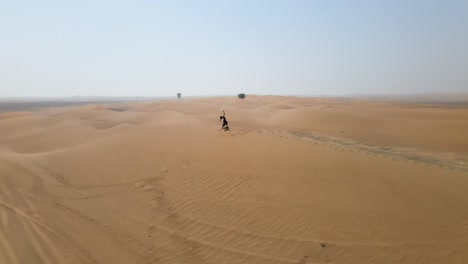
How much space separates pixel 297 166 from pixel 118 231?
17.6ft

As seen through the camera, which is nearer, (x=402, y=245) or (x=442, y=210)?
(x=402, y=245)

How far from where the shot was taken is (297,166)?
9.54 m

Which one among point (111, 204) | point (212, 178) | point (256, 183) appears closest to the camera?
point (111, 204)

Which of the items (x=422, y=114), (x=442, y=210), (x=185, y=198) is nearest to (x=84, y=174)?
(x=185, y=198)

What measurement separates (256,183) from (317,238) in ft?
9.63

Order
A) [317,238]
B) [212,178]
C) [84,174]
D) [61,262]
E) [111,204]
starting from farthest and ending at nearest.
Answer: [84,174]
[212,178]
[111,204]
[317,238]
[61,262]

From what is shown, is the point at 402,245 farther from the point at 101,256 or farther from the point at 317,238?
the point at 101,256

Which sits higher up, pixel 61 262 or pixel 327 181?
pixel 327 181

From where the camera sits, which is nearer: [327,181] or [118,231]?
[118,231]

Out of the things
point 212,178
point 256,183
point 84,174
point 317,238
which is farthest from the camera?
point 84,174

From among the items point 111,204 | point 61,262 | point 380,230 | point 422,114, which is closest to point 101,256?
point 61,262

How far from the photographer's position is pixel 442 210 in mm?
6625

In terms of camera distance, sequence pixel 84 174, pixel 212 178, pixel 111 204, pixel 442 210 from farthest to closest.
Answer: pixel 84 174 → pixel 212 178 → pixel 111 204 → pixel 442 210

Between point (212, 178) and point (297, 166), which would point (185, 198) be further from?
point (297, 166)
